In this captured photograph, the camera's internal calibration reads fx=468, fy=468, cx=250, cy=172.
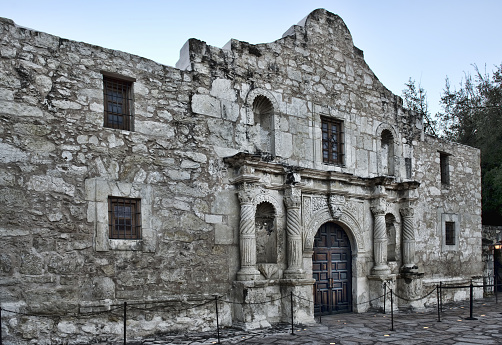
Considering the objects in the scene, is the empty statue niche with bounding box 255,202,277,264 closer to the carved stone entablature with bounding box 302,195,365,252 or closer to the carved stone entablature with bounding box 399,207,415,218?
the carved stone entablature with bounding box 302,195,365,252

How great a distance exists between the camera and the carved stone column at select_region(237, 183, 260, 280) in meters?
8.62

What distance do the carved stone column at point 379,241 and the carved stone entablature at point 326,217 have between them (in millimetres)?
350

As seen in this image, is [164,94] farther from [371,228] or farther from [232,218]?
[371,228]

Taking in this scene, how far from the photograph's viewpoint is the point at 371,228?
11172mm

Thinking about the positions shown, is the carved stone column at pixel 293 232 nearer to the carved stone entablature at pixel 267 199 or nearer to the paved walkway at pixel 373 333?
the carved stone entablature at pixel 267 199

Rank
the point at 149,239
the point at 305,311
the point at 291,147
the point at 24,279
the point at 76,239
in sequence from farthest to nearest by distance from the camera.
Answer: the point at 291,147
the point at 305,311
the point at 149,239
the point at 76,239
the point at 24,279

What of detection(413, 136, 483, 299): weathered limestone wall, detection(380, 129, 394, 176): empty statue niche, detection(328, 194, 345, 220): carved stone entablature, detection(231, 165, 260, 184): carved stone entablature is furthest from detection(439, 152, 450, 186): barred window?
detection(231, 165, 260, 184): carved stone entablature

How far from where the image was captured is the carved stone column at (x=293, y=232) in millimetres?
9234

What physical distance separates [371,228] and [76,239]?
6859 millimetres

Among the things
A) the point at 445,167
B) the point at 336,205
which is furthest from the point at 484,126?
the point at 336,205

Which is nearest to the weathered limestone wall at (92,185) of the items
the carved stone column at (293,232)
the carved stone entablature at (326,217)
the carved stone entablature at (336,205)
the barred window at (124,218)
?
the barred window at (124,218)

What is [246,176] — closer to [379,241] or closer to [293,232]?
[293,232]

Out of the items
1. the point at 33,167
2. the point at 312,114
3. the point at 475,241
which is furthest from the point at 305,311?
the point at 475,241

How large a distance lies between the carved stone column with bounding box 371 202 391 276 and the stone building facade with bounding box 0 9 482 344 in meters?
0.03
